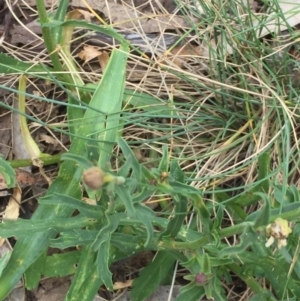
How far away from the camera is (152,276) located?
122cm

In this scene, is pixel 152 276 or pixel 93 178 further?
pixel 152 276

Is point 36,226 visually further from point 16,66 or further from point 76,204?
point 16,66

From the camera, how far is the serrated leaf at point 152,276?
1219mm

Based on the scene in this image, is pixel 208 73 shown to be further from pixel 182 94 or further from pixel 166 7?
pixel 166 7

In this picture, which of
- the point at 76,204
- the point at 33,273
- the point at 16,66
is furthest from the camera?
the point at 16,66

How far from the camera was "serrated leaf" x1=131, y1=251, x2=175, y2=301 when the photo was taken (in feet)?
4.00

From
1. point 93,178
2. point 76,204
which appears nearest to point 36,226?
point 76,204

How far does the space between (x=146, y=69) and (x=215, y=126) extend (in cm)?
23

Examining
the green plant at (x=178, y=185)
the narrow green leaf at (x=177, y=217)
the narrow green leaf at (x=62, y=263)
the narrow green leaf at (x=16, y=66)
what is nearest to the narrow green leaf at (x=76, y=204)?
the green plant at (x=178, y=185)

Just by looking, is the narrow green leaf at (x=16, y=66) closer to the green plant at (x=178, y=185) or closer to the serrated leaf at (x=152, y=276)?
the green plant at (x=178, y=185)

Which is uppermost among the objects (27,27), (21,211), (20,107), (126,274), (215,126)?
(27,27)

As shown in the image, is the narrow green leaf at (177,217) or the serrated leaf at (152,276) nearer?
the narrow green leaf at (177,217)


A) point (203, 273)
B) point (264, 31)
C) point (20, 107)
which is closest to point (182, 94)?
point (264, 31)

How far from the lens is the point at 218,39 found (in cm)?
137
